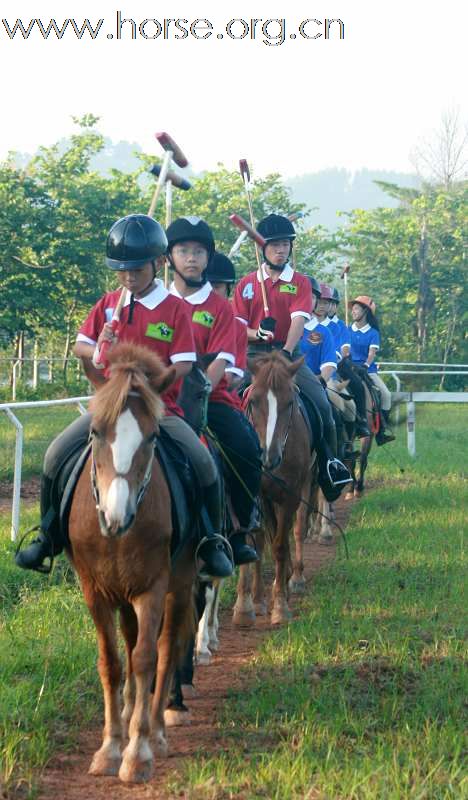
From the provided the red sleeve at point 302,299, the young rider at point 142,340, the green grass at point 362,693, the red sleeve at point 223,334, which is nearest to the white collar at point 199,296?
the red sleeve at point 223,334

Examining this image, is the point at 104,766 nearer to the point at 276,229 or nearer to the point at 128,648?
the point at 128,648

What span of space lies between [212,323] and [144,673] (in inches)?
115

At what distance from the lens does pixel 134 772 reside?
5.81 metres

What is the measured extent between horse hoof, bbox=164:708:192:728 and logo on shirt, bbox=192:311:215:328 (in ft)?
8.67

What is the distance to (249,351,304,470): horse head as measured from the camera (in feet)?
31.9

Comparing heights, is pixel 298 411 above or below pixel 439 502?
above

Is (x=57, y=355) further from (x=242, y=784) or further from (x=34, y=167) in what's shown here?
(x=242, y=784)

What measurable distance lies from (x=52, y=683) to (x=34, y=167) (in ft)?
129

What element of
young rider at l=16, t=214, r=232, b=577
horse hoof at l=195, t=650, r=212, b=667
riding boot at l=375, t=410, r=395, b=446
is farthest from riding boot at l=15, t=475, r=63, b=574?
riding boot at l=375, t=410, r=395, b=446

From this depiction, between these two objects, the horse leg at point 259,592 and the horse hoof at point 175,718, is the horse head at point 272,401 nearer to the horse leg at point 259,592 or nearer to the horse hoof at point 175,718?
the horse leg at point 259,592

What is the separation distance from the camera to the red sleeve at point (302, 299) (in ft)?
35.3

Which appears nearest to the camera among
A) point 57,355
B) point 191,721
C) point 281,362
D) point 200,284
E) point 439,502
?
point 191,721

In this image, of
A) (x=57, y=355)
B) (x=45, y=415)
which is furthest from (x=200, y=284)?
(x=57, y=355)

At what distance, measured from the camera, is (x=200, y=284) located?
8.18m
